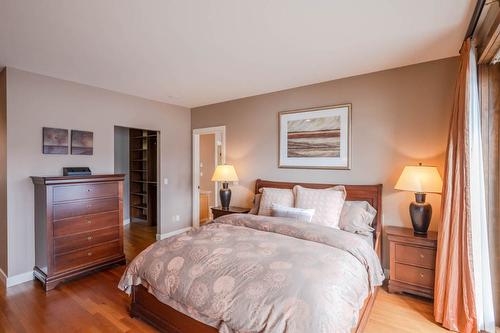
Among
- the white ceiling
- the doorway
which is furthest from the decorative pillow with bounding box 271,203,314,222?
the doorway

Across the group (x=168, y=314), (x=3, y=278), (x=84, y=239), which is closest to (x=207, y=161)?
(x=84, y=239)

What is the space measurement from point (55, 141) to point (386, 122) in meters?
4.12

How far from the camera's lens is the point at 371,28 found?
7.00 feet

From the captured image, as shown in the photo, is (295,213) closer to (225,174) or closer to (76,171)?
(225,174)

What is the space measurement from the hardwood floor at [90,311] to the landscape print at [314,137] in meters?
1.81

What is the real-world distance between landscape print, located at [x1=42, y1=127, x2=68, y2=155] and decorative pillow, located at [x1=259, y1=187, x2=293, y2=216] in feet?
8.81

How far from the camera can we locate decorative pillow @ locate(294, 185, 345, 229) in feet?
9.55

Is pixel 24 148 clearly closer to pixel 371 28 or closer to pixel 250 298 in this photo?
pixel 250 298

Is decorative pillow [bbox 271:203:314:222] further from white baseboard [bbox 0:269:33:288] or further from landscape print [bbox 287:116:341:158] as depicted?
white baseboard [bbox 0:269:33:288]

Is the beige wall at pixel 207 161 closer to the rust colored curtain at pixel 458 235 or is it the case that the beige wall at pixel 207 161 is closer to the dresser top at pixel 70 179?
the dresser top at pixel 70 179

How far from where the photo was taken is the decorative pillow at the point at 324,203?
2910 millimetres

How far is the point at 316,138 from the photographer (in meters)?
3.60

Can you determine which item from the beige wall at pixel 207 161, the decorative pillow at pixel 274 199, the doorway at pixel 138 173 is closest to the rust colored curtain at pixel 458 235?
the decorative pillow at pixel 274 199

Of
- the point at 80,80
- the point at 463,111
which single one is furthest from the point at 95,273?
the point at 463,111
